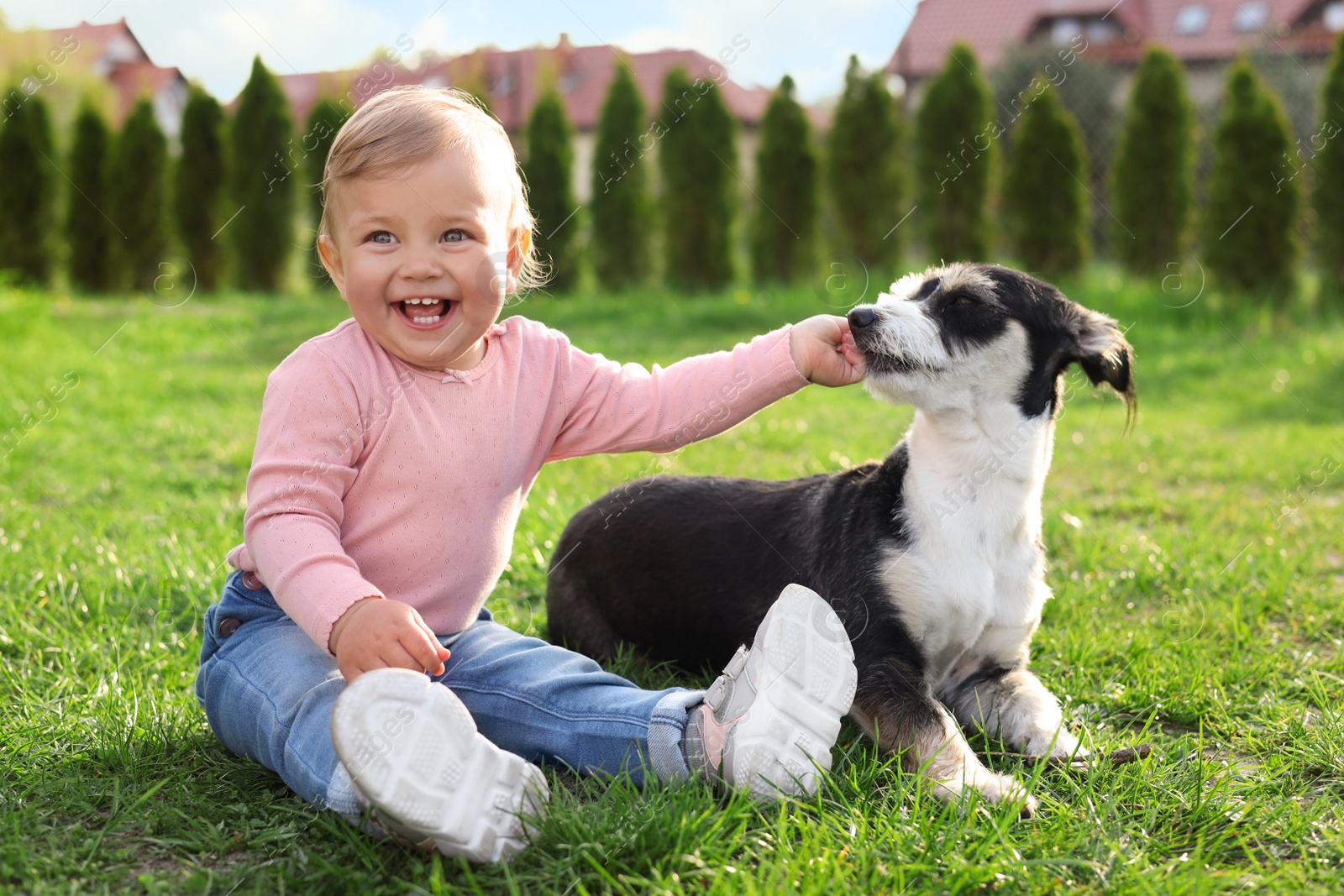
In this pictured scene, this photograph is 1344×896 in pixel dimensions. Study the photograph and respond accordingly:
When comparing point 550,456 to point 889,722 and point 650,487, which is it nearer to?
point 650,487

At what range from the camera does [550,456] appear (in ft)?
9.43

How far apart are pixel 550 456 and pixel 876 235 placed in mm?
10874

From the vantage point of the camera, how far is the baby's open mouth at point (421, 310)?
2.48m

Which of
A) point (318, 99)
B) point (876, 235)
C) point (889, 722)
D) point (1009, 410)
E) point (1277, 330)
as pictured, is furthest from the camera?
point (318, 99)

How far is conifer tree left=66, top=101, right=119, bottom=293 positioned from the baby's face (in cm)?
1520

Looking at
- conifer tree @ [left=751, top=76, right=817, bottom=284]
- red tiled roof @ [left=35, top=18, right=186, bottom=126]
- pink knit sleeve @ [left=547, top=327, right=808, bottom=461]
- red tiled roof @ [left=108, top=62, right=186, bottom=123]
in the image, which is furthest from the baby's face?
red tiled roof @ [left=108, top=62, right=186, bottom=123]

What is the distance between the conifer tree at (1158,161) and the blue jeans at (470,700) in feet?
35.3

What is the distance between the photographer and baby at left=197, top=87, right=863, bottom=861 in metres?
2.15

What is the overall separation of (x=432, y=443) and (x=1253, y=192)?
10.7 metres

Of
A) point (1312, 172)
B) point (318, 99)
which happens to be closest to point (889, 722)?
point (1312, 172)

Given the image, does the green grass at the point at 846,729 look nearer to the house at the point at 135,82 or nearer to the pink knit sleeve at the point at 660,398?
the pink knit sleeve at the point at 660,398

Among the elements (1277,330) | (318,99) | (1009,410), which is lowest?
(1277,330)

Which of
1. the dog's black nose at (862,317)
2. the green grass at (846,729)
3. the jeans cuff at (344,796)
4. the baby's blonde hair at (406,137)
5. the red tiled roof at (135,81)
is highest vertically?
the red tiled roof at (135,81)

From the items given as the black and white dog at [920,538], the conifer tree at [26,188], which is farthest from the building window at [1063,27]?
the black and white dog at [920,538]
